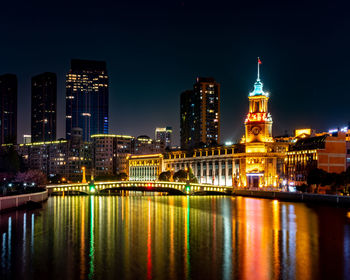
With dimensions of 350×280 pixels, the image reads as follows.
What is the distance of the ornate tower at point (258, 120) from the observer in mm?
169250

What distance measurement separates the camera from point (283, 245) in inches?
2210

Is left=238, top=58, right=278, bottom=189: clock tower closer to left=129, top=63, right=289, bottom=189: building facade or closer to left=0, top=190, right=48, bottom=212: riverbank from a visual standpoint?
left=129, top=63, right=289, bottom=189: building facade

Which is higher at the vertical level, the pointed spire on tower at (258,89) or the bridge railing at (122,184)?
the pointed spire on tower at (258,89)

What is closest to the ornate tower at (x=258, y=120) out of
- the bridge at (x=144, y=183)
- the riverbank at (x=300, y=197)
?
the bridge at (x=144, y=183)

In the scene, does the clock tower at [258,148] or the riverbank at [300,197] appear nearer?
the riverbank at [300,197]

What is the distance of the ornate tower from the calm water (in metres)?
81.0

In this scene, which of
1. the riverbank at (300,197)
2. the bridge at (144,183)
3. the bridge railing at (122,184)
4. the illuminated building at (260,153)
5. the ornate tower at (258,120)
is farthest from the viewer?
the ornate tower at (258,120)

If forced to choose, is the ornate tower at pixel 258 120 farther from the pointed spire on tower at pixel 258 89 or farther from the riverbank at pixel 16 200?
the riverbank at pixel 16 200

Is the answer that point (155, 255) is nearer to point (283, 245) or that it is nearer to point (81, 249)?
point (81, 249)

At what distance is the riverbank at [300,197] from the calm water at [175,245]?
13202 mm

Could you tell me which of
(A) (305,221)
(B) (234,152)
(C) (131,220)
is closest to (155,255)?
(C) (131,220)

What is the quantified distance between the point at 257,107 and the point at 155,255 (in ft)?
432

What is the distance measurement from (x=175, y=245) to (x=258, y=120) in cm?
12027

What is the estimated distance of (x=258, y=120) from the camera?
170875mm
